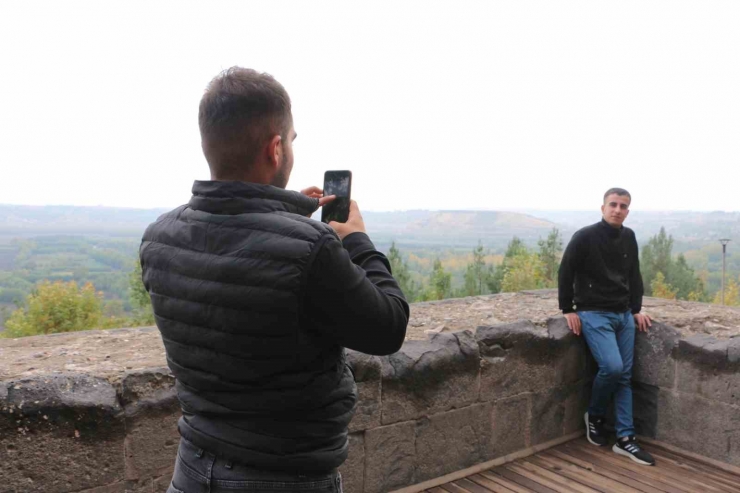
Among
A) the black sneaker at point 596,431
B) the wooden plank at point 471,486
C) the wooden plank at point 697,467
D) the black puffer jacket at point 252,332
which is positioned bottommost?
the wooden plank at point 471,486

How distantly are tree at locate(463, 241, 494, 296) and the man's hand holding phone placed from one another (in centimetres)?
2690

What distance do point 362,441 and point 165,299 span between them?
2.21 meters

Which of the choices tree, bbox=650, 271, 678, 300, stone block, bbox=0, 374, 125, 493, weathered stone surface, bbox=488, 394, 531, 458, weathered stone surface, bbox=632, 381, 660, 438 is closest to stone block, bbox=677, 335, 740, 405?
weathered stone surface, bbox=632, 381, 660, 438

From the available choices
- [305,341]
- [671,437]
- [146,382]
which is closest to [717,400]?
[671,437]

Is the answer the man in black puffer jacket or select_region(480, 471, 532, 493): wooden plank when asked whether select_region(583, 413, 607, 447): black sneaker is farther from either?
the man in black puffer jacket

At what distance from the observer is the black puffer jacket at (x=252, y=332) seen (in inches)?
45.1

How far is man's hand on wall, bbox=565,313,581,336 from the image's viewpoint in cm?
420

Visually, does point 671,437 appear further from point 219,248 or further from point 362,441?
point 219,248

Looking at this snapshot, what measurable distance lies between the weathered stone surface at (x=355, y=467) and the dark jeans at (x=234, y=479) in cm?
200

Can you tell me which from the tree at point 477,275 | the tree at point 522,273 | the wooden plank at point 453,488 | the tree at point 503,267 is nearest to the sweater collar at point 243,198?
the wooden plank at point 453,488

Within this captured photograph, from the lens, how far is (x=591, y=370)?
4.42m

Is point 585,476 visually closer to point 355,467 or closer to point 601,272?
point 601,272

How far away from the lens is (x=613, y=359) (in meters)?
4.05

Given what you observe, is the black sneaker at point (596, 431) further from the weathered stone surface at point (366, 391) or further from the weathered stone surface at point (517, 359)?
the weathered stone surface at point (366, 391)
